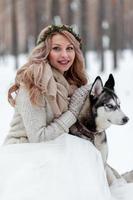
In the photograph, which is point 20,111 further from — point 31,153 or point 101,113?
point 101,113

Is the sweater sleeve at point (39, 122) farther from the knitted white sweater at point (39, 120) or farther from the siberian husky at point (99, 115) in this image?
the siberian husky at point (99, 115)

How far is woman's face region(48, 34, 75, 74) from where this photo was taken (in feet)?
13.5

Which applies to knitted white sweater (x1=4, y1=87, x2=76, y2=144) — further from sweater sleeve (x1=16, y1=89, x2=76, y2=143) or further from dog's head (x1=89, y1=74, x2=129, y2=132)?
dog's head (x1=89, y1=74, x2=129, y2=132)

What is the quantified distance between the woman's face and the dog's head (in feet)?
1.04

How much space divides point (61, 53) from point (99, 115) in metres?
0.56

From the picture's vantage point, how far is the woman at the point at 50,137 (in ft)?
12.2

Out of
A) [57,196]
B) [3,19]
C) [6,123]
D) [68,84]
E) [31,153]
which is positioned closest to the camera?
[57,196]

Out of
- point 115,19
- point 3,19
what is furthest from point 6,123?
point 3,19

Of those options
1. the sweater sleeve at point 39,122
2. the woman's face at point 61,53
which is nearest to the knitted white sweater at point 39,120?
the sweater sleeve at point 39,122

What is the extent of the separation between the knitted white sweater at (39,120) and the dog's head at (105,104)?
203 mm

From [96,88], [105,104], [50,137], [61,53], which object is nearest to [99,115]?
[105,104]

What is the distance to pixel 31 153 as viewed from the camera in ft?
12.9

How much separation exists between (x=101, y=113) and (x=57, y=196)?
0.76 meters

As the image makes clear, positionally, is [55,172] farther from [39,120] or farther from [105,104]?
[105,104]
